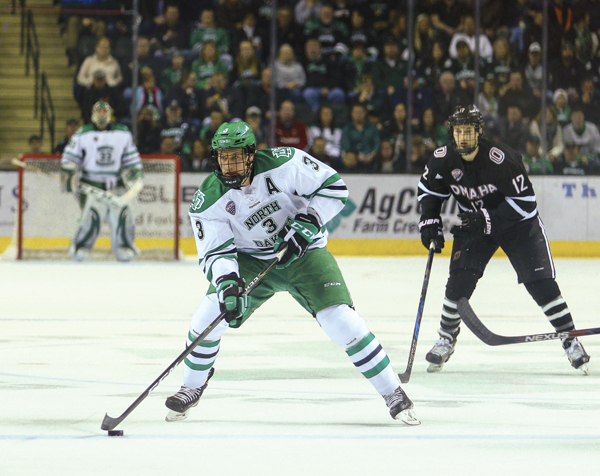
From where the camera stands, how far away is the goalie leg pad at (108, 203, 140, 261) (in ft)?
38.1

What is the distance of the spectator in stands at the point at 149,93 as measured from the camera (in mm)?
12961

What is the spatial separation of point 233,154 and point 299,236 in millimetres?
370

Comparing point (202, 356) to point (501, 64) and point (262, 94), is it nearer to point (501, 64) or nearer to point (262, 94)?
point (262, 94)

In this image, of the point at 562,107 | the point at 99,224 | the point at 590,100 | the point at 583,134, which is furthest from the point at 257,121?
the point at 590,100

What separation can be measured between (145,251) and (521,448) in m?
9.09

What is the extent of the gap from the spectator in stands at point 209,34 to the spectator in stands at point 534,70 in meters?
3.76

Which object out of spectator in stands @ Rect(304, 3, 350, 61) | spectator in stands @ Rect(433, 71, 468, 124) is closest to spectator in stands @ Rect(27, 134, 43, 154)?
spectator in stands @ Rect(304, 3, 350, 61)

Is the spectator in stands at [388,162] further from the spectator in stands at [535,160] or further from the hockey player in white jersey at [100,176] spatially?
the hockey player in white jersey at [100,176]

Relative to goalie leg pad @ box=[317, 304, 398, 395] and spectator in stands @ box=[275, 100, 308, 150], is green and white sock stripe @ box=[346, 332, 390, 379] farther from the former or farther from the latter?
spectator in stands @ box=[275, 100, 308, 150]

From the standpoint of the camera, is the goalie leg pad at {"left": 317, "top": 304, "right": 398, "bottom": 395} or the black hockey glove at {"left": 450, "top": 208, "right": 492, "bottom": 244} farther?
the black hockey glove at {"left": 450, "top": 208, "right": 492, "bottom": 244}

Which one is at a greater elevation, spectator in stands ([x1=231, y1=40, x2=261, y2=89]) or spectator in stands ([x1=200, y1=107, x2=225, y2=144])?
spectator in stands ([x1=231, y1=40, x2=261, y2=89])

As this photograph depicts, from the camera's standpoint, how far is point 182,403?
12.7 ft

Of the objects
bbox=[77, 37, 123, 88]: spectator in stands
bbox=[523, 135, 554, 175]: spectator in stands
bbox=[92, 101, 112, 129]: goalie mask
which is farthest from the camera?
bbox=[523, 135, 554, 175]: spectator in stands

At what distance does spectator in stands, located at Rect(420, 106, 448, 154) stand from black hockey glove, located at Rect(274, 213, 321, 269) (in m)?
9.46
